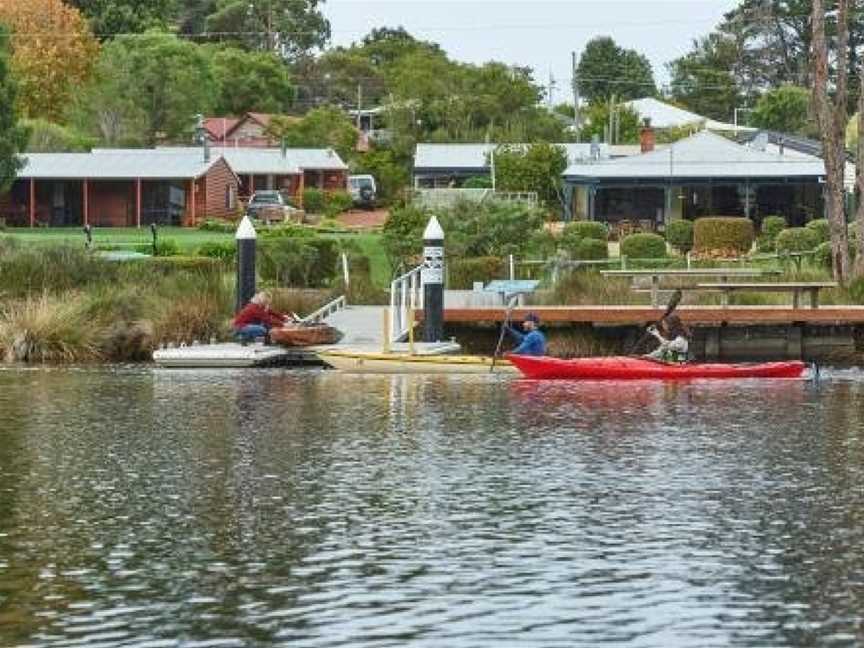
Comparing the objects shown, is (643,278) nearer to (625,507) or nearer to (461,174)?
(625,507)

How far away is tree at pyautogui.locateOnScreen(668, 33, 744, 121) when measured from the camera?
15100 cm

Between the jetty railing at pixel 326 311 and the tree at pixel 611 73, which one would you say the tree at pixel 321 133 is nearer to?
the tree at pixel 611 73

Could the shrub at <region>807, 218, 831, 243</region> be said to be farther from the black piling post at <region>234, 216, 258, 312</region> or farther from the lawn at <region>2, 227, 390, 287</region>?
the black piling post at <region>234, 216, 258, 312</region>

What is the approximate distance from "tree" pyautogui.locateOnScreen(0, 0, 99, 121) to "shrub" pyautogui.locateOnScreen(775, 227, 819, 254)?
5840cm

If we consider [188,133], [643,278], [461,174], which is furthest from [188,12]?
[643,278]

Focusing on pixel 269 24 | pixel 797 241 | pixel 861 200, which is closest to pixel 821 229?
pixel 797 241

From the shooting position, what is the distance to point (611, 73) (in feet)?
514

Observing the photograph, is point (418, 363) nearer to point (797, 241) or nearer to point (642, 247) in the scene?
point (642, 247)

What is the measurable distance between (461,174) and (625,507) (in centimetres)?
7736

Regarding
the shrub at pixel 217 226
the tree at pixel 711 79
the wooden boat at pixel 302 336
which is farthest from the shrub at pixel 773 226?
the tree at pixel 711 79

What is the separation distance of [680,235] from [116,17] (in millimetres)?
68820

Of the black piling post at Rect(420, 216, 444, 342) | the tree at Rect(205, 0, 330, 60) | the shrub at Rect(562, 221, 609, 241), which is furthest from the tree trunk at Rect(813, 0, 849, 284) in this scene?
the tree at Rect(205, 0, 330, 60)

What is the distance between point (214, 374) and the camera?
1545 inches

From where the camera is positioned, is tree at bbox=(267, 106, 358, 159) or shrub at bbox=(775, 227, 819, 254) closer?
shrub at bbox=(775, 227, 819, 254)
